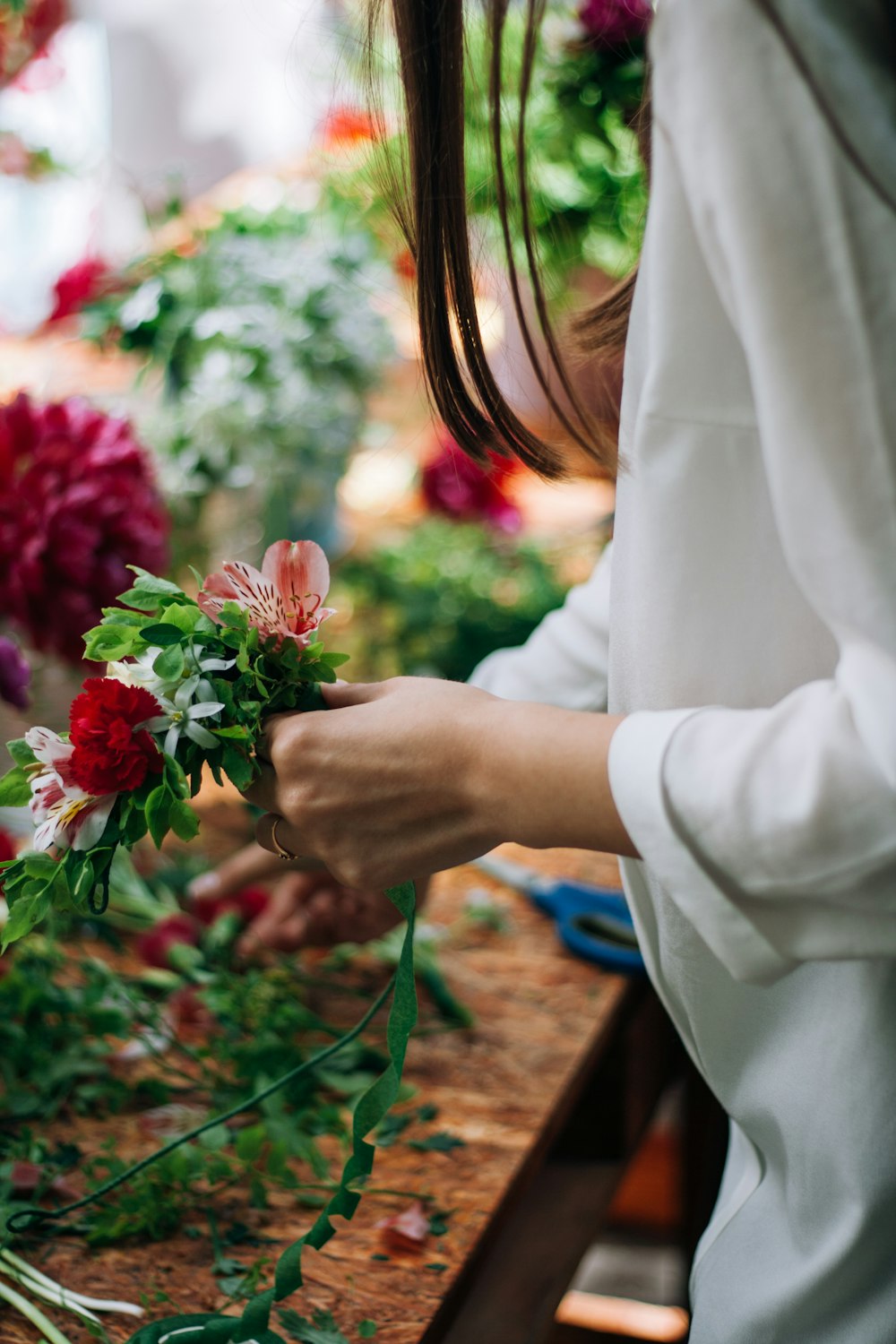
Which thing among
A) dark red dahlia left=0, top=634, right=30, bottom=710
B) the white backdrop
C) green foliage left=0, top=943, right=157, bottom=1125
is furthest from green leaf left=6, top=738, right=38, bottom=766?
the white backdrop

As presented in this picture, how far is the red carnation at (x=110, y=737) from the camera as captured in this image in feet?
1.71

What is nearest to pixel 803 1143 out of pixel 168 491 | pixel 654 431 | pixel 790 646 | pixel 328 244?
pixel 790 646

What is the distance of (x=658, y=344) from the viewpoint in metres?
0.47

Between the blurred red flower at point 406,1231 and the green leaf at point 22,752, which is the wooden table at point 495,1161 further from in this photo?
the green leaf at point 22,752

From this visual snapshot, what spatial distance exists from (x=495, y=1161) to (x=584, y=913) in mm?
297

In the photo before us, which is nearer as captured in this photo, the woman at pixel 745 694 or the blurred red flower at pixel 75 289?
the woman at pixel 745 694

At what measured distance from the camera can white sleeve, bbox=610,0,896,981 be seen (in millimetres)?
395

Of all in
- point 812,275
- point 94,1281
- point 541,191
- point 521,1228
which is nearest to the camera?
point 812,275

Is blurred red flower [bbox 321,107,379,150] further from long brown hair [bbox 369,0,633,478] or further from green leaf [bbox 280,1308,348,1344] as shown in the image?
green leaf [bbox 280,1308,348,1344]

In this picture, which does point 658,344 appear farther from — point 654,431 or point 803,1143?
point 803,1143

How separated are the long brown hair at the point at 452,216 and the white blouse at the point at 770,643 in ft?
0.22

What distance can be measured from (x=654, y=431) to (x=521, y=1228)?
2.18 ft

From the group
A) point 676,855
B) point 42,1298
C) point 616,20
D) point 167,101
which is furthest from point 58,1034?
point 167,101

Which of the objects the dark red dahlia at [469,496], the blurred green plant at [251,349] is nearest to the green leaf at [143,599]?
the blurred green plant at [251,349]
